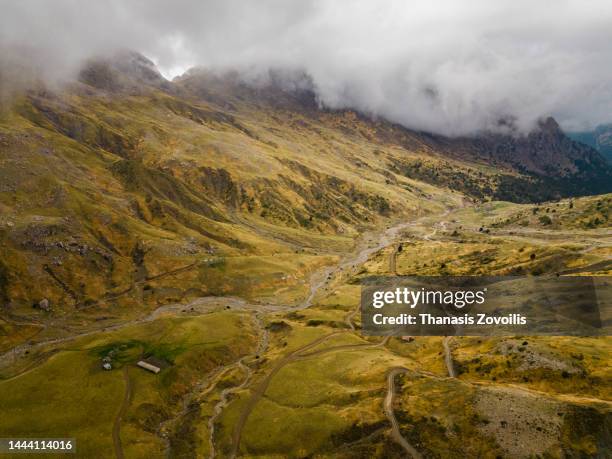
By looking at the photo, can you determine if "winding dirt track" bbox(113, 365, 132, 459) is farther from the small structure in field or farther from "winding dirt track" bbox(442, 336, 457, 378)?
"winding dirt track" bbox(442, 336, 457, 378)

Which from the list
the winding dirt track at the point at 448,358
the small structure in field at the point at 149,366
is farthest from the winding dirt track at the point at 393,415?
the small structure in field at the point at 149,366

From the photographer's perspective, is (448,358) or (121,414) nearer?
(121,414)

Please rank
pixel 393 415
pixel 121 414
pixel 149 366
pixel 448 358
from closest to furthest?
1. pixel 393 415
2. pixel 121 414
3. pixel 448 358
4. pixel 149 366

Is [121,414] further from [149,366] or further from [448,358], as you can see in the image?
[448,358]

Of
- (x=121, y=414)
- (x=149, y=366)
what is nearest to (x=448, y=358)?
(x=149, y=366)

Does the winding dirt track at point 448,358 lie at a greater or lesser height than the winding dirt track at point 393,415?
greater

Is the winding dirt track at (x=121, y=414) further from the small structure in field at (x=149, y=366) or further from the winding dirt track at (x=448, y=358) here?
the winding dirt track at (x=448, y=358)

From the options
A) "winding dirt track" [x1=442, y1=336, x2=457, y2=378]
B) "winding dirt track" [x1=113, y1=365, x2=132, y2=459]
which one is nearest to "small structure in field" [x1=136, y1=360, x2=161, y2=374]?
"winding dirt track" [x1=113, y1=365, x2=132, y2=459]
